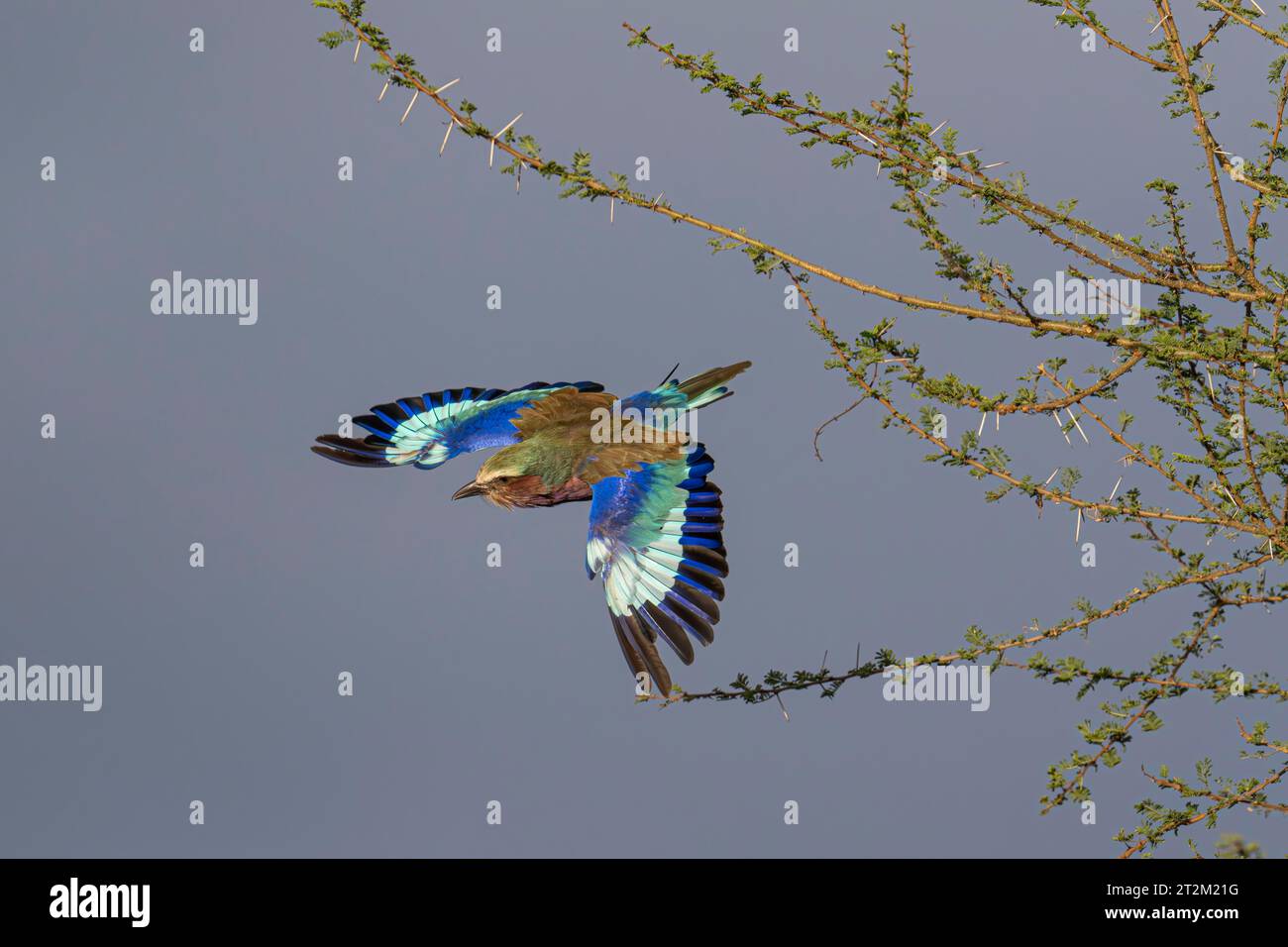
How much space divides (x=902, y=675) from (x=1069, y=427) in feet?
4.78

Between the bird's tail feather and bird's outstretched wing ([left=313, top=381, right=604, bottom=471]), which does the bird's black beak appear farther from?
the bird's tail feather

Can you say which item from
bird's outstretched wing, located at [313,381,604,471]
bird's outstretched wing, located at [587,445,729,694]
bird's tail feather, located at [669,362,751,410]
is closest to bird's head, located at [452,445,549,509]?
bird's outstretched wing, located at [587,445,729,694]

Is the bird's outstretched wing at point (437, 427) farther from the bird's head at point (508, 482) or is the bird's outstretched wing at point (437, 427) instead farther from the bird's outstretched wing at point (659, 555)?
the bird's outstretched wing at point (659, 555)

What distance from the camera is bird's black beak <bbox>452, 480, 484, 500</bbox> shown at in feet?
32.0

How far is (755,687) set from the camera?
7.55 m

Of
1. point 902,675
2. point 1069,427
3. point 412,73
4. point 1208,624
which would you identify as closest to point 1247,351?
point 1069,427

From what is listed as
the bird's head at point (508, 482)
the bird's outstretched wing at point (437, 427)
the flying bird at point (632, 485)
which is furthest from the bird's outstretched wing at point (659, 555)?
the bird's outstretched wing at point (437, 427)

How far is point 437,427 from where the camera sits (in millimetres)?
11766

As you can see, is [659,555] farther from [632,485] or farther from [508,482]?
[508,482]

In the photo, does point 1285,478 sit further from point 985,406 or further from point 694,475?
point 694,475

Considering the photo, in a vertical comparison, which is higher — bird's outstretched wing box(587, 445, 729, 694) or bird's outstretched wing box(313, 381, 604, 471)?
bird's outstretched wing box(313, 381, 604, 471)

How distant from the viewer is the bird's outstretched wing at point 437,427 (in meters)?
11.0

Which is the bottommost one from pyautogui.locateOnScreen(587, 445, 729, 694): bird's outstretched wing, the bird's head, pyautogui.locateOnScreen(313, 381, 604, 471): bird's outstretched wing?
pyautogui.locateOnScreen(587, 445, 729, 694): bird's outstretched wing

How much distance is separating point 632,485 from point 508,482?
2.59 feet
